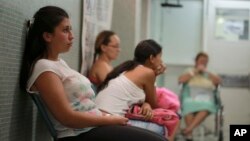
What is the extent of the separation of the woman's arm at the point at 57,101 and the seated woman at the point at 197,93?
3333 millimetres

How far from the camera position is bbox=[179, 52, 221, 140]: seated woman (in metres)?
4.89

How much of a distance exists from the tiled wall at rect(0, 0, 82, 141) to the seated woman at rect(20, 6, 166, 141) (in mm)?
62

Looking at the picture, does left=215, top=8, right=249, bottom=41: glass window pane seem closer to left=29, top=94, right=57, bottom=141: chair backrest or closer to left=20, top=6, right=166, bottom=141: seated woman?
left=20, top=6, right=166, bottom=141: seated woman

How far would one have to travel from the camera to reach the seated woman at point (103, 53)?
303 cm

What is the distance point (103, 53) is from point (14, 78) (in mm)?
1473

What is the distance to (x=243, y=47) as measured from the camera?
217 inches

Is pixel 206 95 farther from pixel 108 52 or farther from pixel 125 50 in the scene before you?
pixel 108 52

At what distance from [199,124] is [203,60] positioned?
2.65ft

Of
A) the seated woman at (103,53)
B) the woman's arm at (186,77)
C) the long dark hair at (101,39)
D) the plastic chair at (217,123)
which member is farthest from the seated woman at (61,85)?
the woman's arm at (186,77)

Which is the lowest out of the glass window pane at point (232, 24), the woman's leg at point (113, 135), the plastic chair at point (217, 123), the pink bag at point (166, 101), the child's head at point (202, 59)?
the plastic chair at point (217, 123)

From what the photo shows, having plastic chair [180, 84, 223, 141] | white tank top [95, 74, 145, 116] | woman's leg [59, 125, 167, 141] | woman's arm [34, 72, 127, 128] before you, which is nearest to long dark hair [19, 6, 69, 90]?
woman's arm [34, 72, 127, 128]

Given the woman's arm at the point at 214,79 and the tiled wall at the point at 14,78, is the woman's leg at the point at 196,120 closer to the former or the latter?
the woman's arm at the point at 214,79

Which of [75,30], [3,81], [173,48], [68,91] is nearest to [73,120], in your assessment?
[68,91]

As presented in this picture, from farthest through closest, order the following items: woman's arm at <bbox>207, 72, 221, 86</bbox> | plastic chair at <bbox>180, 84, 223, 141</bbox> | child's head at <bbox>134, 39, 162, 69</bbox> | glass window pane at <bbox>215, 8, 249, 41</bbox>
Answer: glass window pane at <bbox>215, 8, 249, 41</bbox>
woman's arm at <bbox>207, 72, 221, 86</bbox>
plastic chair at <bbox>180, 84, 223, 141</bbox>
child's head at <bbox>134, 39, 162, 69</bbox>
